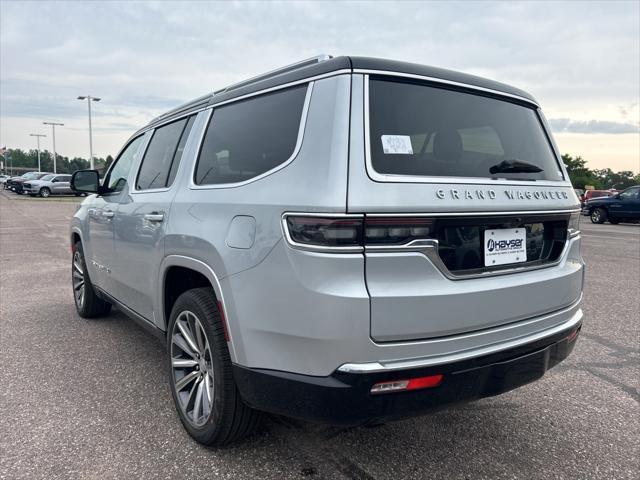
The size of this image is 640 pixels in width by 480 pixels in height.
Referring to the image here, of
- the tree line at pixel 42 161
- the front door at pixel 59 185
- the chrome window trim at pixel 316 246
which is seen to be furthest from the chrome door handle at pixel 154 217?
the tree line at pixel 42 161

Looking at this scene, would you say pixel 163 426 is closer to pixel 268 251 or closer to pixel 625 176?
pixel 268 251

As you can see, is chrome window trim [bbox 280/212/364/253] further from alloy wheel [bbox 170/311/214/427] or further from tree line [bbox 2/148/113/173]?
tree line [bbox 2/148/113/173]

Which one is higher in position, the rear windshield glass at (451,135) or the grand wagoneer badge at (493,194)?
the rear windshield glass at (451,135)

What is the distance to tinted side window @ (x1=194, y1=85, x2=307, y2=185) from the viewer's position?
2.28m

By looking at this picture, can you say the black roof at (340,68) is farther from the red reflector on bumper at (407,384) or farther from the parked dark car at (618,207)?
the parked dark car at (618,207)

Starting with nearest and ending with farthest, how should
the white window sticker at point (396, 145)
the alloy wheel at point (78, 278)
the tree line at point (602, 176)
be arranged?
1. the white window sticker at point (396, 145)
2. the alloy wheel at point (78, 278)
3. the tree line at point (602, 176)

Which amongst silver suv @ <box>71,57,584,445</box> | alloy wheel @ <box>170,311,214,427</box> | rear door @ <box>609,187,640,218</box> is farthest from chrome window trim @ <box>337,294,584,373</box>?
rear door @ <box>609,187,640,218</box>

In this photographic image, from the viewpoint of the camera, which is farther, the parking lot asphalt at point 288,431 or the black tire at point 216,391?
the parking lot asphalt at point 288,431

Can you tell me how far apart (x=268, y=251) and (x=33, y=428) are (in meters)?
1.93

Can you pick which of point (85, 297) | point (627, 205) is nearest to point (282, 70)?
point (85, 297)

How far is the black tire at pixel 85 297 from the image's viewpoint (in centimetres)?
493

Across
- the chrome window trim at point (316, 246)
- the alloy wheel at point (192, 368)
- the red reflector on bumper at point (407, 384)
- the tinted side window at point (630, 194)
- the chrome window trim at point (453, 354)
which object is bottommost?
the alloy wheel at point (192, 368)

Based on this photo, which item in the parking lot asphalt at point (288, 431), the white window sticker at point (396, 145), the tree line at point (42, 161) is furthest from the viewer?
the tree line at point (42, 161)

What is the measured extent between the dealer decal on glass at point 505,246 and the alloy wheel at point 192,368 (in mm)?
1404
